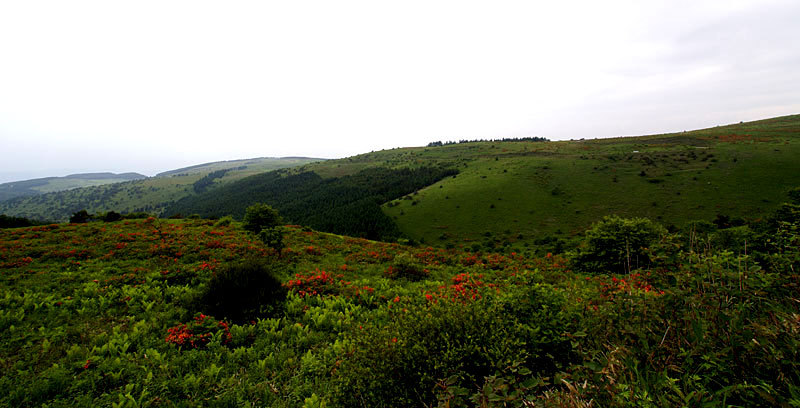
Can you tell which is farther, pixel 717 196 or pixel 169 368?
pixel 717 196

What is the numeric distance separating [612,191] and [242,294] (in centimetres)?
7693

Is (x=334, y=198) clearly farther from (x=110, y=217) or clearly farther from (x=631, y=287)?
(x=631, y=287)

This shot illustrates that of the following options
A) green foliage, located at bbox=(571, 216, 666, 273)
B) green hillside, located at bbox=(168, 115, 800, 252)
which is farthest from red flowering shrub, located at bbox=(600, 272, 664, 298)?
green hillside, located at bbox=(168, 115, 800, 252)

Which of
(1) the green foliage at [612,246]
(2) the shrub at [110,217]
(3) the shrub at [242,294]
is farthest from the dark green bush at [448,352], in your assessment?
(2) the shrub at [110,217]

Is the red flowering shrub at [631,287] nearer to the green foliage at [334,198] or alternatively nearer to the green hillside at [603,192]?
the green hillside at [603,192]

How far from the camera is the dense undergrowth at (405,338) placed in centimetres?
260

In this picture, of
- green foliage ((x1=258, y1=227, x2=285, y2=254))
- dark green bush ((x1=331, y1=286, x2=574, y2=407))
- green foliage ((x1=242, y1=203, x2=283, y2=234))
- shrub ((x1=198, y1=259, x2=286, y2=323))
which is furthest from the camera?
green foliage ((x1=242, y1=203, x2=283, y2=234))

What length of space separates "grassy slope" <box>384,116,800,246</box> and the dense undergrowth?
48163mm

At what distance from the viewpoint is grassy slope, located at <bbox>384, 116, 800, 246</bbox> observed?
5275 centimetres

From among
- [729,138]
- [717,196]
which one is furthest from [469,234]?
[729,138]

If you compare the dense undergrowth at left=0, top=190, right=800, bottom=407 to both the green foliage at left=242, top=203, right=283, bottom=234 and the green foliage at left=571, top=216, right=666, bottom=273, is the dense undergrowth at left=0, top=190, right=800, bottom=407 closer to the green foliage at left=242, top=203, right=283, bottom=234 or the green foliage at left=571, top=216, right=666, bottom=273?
the green foliage at left=571, top=216, right=666, bottom=273

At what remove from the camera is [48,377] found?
Result: 4.74 m

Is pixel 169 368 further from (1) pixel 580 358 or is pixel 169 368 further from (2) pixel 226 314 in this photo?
(1) pixel 580 358

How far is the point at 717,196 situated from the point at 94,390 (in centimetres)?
8232
